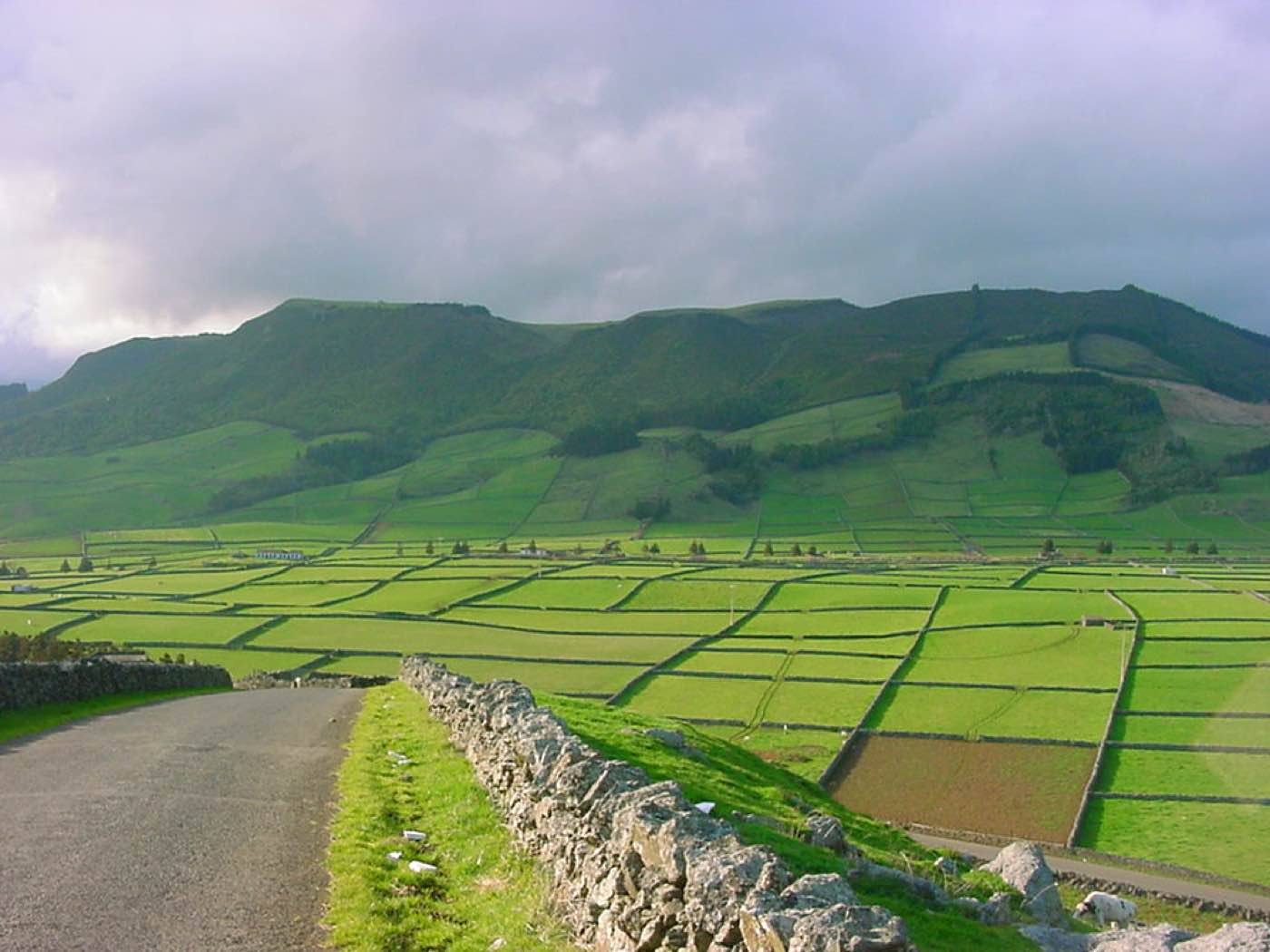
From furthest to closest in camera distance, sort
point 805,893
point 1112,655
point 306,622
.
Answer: point 306,622, point 1112,655, point 805,893

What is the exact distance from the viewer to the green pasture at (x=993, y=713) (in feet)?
174

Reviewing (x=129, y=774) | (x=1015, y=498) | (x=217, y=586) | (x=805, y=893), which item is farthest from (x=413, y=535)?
(x=805, y=893)

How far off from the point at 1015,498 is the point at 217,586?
134 metres

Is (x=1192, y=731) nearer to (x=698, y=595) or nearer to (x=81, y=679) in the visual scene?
(x=81, y=679)

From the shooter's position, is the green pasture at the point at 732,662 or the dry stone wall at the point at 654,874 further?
the green pasture at the point at 732,662

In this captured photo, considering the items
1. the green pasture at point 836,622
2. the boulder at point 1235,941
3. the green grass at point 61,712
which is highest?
the boulder at point 1235,941

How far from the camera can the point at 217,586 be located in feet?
352

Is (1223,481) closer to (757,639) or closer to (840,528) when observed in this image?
(840,528)

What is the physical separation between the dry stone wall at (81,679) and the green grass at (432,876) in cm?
1316

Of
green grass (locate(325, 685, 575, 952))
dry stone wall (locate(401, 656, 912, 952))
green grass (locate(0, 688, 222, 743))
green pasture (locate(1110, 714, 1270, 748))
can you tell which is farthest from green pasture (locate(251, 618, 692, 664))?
dry stone wall (locate(401, 656, 912, 952))

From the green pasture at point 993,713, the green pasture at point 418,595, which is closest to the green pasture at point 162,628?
the green pasture at point 418,595

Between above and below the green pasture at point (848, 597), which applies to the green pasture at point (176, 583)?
above

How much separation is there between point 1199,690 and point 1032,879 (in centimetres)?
5013

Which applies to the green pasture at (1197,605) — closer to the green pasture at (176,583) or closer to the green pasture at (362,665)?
the green pasture at (362,665)
